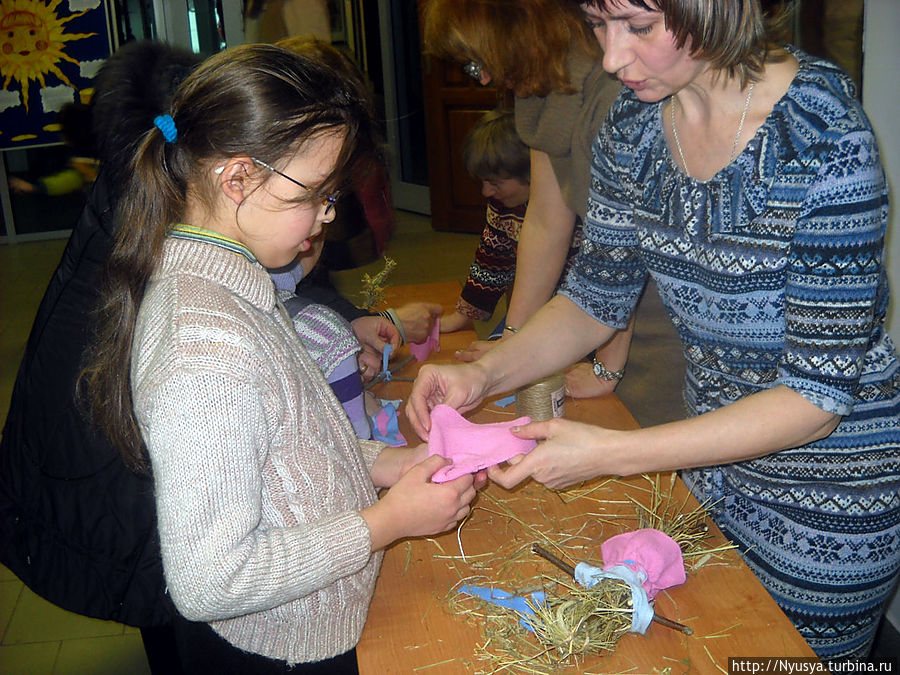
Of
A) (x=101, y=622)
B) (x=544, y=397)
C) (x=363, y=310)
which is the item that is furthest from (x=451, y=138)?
(x=544, y=397)

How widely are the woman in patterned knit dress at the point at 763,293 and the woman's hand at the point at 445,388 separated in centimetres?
26

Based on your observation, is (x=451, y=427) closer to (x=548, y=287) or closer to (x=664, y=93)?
(x=664, y=93)

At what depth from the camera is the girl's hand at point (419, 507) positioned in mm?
1346

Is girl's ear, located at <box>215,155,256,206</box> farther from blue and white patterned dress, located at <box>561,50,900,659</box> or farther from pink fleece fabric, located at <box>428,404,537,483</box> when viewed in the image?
blue and white patterned dress, located at <box>561,50,900,659</box>

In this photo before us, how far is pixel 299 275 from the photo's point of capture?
1942 millimetres

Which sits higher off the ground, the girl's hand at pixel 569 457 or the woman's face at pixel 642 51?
the woman's face at pixel 642 51

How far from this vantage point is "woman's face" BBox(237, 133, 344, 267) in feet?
4.44

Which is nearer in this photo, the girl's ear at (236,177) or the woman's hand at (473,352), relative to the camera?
the girl's ear at (236,177)

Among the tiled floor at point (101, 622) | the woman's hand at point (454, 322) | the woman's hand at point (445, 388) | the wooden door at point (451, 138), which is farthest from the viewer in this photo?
the wooden door at point (451, 138)

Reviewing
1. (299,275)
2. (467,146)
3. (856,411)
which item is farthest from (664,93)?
(467,146)

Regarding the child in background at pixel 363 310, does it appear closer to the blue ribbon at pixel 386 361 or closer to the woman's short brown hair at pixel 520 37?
the blue ribbon at pixel 386 361

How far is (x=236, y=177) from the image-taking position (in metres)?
Answer: 1.34

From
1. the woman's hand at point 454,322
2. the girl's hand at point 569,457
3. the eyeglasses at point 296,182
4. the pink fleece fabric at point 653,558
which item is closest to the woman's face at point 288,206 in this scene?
the eyeglasses at point 296,182

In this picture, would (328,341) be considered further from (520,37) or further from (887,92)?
(887,92)
